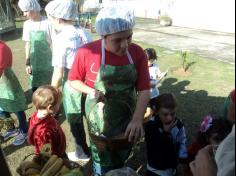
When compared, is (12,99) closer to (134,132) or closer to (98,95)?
(98,95)

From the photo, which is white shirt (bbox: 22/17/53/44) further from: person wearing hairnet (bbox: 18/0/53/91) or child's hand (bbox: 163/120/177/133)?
child's hand (bbox: 163/120/177/133)

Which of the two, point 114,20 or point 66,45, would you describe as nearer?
point 114,20

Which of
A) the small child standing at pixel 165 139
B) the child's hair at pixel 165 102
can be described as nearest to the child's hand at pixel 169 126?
the small child standing at pixel 165 139

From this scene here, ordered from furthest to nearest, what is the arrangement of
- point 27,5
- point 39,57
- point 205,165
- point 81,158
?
point 39,57 → point 27,5 → point 81,158 → point 205,165

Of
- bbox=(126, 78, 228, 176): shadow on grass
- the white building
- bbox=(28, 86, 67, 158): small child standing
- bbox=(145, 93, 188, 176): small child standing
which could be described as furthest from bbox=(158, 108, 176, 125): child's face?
the white building

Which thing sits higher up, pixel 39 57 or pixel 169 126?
pixel 39 57

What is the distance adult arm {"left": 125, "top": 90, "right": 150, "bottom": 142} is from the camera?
234 cm

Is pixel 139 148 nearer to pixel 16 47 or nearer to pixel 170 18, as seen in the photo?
pixel 16 47

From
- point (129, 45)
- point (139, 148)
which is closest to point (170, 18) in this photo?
point (139, 148)

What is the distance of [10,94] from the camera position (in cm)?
434

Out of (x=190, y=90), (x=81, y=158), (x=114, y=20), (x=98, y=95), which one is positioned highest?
(x=114, y=20)

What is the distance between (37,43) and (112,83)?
8.90ft

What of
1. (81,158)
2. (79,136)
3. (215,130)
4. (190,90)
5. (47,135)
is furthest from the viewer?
(190,90)

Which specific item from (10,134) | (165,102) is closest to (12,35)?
(10,134)
